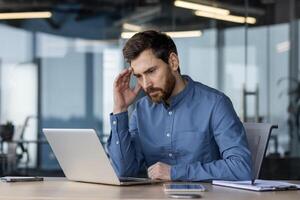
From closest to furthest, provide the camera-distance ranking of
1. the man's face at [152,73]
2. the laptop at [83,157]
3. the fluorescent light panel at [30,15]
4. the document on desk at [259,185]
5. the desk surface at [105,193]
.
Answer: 1. the desk surface at [105,193]
2. the document on desk at [259,185]
3. the laptop at [83,157]
4. the man's face at [152,73]
5. the fluorescent light panel at [30,15]

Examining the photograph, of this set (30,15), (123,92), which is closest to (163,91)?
(123,92)

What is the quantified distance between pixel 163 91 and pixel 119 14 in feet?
19.7

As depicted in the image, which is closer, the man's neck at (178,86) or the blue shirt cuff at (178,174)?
the blue shirt cuff at (178,174)

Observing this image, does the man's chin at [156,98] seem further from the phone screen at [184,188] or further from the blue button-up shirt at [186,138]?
the phone screen at [184,188]

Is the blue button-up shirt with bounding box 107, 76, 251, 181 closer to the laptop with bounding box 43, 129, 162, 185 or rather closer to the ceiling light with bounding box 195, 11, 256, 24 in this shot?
the laptop with bounding box 43, 129, 162, 185

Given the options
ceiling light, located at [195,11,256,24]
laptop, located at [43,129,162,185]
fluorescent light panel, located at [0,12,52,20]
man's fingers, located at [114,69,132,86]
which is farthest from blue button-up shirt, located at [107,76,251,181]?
fluorescent light panel, located at [0,12,52,20]

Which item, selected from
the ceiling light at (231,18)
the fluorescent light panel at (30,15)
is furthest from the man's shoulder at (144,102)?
the fluorescent light panel at (30,15)

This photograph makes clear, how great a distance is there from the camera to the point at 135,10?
28.7 feet

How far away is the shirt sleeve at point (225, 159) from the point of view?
2.77m

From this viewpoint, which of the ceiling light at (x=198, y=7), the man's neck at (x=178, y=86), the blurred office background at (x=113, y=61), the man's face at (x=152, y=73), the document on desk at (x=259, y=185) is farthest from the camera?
the ceiling light at (x=198, y=7)

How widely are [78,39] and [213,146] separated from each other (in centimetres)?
608

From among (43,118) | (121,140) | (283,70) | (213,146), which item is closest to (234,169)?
(213,146)

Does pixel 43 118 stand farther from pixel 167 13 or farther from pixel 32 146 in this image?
pixel 167 13

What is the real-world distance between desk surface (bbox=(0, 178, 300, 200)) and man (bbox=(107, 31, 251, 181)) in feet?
0.55
